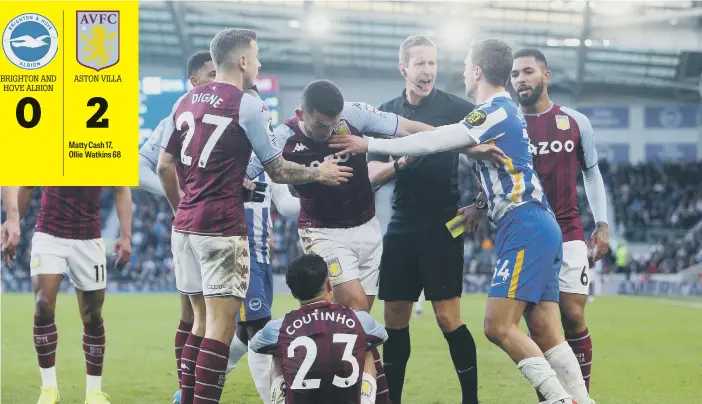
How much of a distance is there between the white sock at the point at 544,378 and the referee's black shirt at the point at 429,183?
1.46 meters

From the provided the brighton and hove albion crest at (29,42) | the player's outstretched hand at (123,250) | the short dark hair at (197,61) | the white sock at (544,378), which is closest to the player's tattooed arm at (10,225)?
the player's outstretched hand at (123,250)

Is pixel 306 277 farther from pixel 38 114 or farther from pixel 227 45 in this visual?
pixel 38 114

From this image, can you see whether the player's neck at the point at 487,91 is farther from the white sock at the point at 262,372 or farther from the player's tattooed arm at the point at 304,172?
the white sock at the point at 262,372

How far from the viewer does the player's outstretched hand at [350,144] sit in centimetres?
534

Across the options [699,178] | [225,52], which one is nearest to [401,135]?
[225,52]

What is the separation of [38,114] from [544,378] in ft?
16.8

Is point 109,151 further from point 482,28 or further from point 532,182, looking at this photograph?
point 482,28

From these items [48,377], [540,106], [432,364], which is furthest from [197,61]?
[432,364]

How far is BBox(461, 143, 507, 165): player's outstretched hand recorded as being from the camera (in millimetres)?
→ 5203

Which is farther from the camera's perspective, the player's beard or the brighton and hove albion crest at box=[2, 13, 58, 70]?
the brighton and hove albion crest at box=[2, 13, 58, 70]

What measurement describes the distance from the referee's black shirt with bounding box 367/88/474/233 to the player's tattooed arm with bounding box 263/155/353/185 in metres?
0.89

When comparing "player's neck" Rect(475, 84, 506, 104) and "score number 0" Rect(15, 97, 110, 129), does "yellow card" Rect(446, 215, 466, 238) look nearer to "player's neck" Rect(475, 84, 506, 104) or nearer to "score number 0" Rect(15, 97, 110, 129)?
"player's neck" Rect(475, 84, 506, 104)

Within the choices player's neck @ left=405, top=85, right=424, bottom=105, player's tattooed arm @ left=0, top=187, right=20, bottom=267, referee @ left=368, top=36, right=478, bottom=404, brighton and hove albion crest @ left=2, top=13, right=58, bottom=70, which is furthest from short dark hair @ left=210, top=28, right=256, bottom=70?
brighton and hove albion crest @ left=2, top=13, right=58, bottom=70

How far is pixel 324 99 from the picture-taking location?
17.4ft
